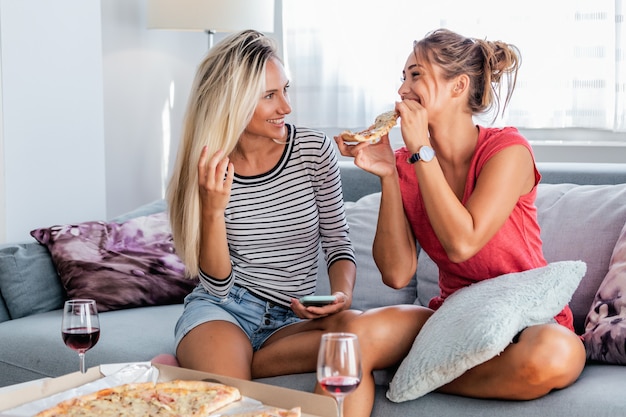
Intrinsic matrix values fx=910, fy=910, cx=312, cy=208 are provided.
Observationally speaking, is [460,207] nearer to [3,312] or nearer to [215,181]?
[215,181]

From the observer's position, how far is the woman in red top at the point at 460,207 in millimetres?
1894

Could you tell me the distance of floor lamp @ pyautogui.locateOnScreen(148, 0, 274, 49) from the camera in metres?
3.89

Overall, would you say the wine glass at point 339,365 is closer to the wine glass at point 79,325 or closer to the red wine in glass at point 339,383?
the red wine in glass at point 339,383

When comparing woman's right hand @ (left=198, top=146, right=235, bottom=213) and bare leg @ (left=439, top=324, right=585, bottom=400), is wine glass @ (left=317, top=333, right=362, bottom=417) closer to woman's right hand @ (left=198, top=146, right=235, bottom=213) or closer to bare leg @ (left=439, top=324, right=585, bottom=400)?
bare leg @ (left=439, top=324, right=585, bottom=400)

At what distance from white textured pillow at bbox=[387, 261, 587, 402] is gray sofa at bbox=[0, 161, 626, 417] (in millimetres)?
80

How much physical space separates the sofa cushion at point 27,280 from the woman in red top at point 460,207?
1128 millimetres

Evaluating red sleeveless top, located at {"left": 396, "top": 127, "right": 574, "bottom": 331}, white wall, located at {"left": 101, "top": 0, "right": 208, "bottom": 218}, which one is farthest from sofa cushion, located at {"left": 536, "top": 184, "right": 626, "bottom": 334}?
white wall, located at {"left": 101, "top": 0, "right": 208, "bottom": 218}

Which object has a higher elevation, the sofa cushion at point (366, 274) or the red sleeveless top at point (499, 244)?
the red sleeveless top at point (499, 244)

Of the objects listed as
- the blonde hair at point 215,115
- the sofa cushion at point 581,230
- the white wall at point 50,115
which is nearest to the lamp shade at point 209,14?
the white wall at point 50,115

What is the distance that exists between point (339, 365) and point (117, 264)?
1.65 meters

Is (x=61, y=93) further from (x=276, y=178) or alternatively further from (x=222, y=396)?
(x=222, y=396)

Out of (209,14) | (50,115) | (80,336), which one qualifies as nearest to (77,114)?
(50,115)

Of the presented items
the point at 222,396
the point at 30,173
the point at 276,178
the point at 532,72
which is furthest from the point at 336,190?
the point at 532,72

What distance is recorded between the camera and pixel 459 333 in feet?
6.20
